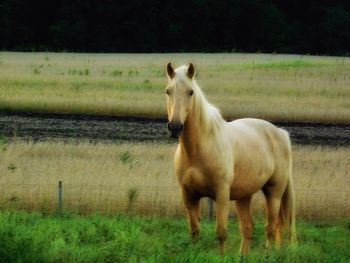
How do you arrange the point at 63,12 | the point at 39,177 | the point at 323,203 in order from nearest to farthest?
the point at 323,203 < the point at 39,177 < the point at 63,12

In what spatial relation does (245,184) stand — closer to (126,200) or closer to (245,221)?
(245,221)

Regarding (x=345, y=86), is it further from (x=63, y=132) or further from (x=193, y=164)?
(x=193, y=164)

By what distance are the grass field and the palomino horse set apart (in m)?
18.0

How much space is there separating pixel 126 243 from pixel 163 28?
66434 millimetres

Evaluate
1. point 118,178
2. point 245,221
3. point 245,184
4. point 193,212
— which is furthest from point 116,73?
point 193,212

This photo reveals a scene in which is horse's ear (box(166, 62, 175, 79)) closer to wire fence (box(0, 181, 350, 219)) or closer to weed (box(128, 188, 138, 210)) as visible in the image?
wire fence (box(0, 181, 350, 219))

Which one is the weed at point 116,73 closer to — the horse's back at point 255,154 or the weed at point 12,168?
the weed at point 12,168

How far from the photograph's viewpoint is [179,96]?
9.22 meters

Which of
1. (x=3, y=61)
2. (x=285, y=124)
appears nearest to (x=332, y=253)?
(x=285, y=124)

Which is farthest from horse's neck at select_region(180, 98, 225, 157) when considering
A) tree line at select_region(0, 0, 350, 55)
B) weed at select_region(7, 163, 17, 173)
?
tree line at select_region(0, 0, 350, 55)

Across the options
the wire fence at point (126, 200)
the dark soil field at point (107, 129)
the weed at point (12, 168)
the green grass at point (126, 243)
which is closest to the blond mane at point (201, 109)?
the green grass at point (126, 243)

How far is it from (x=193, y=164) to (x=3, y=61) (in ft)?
142

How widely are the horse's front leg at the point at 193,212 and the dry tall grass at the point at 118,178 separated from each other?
4173 mm

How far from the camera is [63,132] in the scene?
2467 cm
